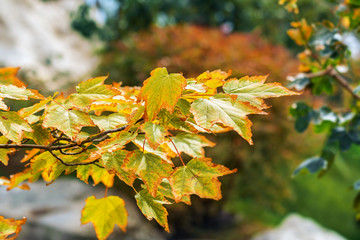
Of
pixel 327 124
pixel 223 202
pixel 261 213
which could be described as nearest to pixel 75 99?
pixel 327 124

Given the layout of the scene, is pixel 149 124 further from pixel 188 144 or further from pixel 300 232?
pixel 300 232

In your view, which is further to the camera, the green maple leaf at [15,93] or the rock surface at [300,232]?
the rock surface at [300,232]

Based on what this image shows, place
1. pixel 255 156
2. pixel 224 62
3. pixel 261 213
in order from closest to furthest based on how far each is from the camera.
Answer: pixel 224 62 → pixel 255 156 → pixel 261 213

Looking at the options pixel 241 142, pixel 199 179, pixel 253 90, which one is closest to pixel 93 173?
pixel 199 179

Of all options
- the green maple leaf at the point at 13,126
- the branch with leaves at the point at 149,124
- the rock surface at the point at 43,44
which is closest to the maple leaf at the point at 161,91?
the branch with leaves at the point at 149,124

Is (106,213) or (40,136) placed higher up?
(40,136)

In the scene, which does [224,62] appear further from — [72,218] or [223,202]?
[72,218]

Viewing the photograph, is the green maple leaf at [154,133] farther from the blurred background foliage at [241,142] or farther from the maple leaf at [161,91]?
the blurred background foliage at [241,142]
